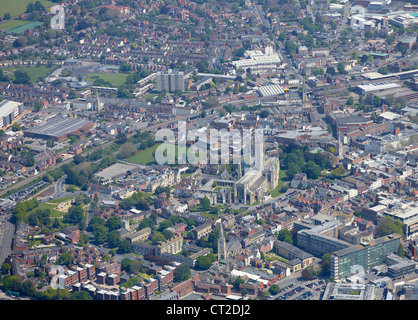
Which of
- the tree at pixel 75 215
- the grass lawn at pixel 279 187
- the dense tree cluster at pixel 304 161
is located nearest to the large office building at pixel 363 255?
the grass lawn at pixel 279 187

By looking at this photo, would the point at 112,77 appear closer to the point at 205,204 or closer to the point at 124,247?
the point at 205,204

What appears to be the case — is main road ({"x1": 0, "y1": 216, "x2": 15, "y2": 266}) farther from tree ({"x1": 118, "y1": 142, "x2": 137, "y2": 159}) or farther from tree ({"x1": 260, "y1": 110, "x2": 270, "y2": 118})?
tree ({"x1": 260, "y1": 110, "x2": 270, "y2": 118})

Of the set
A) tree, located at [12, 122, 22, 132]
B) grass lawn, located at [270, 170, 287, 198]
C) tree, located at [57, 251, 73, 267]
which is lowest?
tree, located at [12, 122, 22, 132]

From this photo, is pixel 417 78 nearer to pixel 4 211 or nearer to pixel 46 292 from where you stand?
pixel 4 211

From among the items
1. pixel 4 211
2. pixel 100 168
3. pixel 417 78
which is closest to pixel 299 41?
pixel 417 78

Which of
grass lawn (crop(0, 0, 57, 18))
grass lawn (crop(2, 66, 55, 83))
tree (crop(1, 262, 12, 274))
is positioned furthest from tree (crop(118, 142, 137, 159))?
grass lawn (crop(0, 0, 57, 18))
